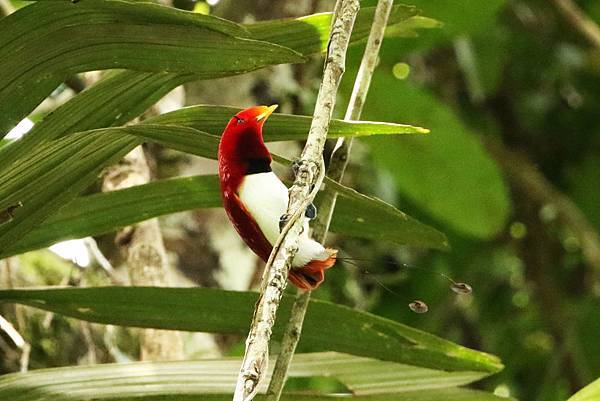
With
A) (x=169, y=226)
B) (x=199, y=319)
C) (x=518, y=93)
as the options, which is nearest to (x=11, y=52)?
(x=199, y=319)

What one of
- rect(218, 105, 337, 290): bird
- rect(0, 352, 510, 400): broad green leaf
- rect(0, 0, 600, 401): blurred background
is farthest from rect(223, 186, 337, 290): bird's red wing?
rect(0, 0, 600, 401): blurred background

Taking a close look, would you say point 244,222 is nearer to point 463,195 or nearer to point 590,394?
point 590,394

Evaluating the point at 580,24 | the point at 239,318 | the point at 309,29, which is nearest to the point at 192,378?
the point at 239,318

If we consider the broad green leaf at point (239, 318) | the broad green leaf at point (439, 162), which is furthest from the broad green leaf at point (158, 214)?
the broad green leaf at point (439, 162)

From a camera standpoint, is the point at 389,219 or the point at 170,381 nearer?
the point at 170,381

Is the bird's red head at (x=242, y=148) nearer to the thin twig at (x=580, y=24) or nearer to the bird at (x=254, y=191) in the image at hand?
the bird at (x=254, y=191)

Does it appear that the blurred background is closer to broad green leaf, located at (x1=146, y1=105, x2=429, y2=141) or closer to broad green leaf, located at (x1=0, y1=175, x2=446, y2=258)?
broad green leaf, located at (x1=0, y1=175, x2=446, y2=258)

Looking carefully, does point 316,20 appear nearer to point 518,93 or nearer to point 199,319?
point 199,319
